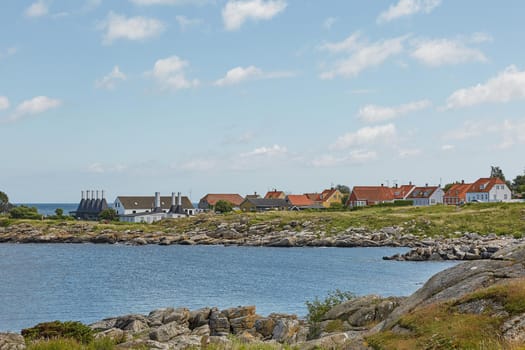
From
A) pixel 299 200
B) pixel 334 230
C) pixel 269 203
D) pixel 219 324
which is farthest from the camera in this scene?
pixel 299 200

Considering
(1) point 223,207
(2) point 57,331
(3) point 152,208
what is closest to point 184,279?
(2) point 57,331

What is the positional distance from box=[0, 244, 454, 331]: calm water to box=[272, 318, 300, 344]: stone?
10.1 m

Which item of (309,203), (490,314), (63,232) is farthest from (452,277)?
(309,203)

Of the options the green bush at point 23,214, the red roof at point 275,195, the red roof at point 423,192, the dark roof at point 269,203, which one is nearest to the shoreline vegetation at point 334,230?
the green bush at point 23,214

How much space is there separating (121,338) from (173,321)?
753 centimetres

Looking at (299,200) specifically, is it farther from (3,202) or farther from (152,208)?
(3,202)

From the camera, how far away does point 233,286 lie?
5716cm

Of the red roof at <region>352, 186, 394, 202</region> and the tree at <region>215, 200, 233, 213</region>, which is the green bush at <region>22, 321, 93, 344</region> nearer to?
the tree at <region>215, 200, 233, 213</region>

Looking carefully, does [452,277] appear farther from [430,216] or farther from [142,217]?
[142,217]

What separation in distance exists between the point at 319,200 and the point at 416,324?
155426 millimetres

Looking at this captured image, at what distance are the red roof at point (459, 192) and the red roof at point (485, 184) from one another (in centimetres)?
163

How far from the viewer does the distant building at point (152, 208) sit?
14925 cm

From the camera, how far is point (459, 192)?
147375 mm

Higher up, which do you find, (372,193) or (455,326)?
(372,193)
